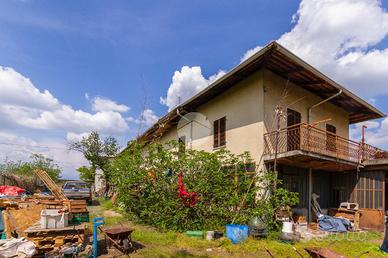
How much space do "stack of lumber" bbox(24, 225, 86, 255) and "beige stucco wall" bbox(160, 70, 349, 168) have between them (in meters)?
6.65

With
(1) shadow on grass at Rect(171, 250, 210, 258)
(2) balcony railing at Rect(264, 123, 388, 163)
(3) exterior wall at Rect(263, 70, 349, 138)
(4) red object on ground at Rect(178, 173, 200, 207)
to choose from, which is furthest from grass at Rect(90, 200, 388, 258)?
(3) exterior wall at Rect(263, 70, 349, 138)

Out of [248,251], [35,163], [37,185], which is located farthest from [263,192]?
[35,163]

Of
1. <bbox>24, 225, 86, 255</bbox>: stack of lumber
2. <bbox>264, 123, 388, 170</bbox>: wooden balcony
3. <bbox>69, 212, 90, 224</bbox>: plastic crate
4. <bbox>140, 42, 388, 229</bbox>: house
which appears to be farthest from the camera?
<bbox>140, 42, 388, 229</bbox>: house

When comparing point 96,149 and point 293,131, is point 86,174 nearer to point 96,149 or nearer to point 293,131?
point 96,149

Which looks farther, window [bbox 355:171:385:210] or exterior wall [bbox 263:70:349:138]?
window [bbox 355:171:385:210]

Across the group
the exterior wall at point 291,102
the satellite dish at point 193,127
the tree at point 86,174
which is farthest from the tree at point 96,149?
the exterior wall at point 291,102

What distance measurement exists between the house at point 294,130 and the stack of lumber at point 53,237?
648 centimetres

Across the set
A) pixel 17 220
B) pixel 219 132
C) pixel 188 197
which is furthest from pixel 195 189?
pixel 17 220

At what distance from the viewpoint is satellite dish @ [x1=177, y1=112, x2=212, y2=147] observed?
44.6 feet

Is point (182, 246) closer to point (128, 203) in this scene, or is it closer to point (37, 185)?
point (128, 203)

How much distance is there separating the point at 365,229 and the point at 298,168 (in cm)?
365

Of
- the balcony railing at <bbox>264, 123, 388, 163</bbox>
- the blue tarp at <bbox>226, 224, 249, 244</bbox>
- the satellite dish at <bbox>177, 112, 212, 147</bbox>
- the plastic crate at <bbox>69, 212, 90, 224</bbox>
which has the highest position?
the satellite dish at <bbox>177, 112, 212, 147</bbox>

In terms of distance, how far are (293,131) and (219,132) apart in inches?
137

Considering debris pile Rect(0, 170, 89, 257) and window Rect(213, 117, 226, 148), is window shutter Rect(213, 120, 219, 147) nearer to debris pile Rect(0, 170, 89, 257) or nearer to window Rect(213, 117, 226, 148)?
window Rect(213, 117, 226, 148)
